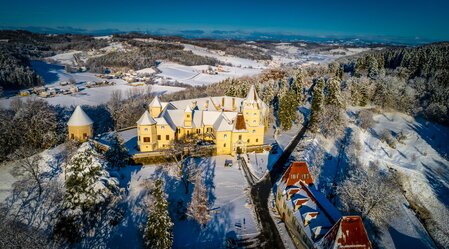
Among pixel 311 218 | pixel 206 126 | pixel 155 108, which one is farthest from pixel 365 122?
pixel 155 108

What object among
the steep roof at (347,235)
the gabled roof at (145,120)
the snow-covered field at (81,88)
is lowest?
the snow-covered field at (81,88)

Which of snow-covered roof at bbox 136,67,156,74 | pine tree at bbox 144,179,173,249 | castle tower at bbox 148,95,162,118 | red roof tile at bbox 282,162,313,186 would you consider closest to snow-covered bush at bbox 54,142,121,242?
pine tree at bbox 144,179,173,249

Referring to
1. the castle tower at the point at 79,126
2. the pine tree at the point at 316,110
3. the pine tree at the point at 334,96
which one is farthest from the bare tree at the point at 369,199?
the castle tower at the point at 79,126

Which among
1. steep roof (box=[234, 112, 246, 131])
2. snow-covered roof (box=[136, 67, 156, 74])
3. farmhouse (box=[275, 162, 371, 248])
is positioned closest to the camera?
farmhouse (box=[275, 162, 371, 248])

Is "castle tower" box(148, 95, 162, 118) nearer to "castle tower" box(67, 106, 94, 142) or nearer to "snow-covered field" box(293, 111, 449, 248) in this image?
"castle tower" box(67, 106, 94, 142)

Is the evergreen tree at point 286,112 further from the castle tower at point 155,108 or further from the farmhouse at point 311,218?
the farmhouse at point 311,218

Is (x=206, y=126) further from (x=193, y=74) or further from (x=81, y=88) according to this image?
(x=193, y=74)
